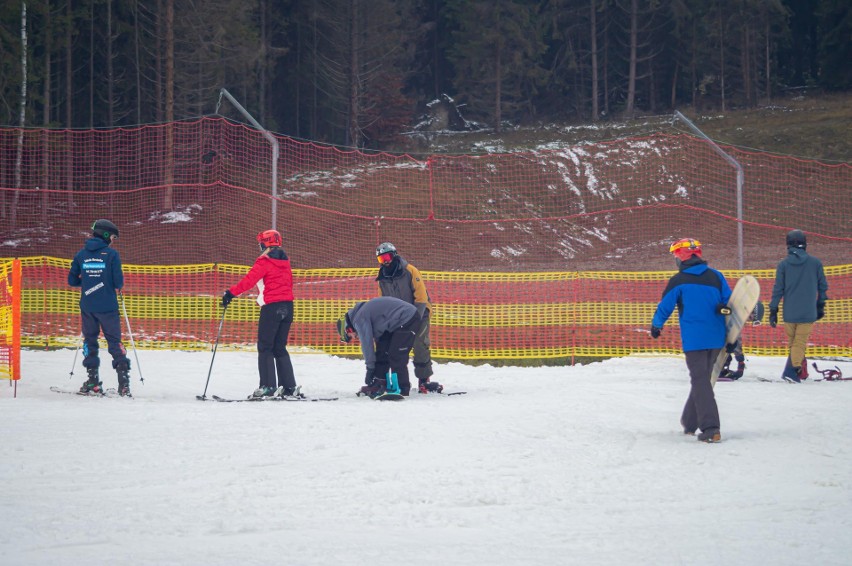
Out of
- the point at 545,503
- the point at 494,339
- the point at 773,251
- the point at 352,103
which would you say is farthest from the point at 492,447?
the point at 352,103

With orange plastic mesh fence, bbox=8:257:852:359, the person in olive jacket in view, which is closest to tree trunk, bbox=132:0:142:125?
orange plastic mesh fence, bbox=8:257:852:359

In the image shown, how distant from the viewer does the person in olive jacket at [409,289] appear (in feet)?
36.3

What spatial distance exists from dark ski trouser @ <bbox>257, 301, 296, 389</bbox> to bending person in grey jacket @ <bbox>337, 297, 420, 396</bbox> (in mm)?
594

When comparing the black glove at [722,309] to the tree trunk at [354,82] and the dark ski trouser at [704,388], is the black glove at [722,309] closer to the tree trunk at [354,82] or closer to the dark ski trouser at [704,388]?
the dark ski trouser at [704,388]

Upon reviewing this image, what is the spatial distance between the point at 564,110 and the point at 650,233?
22.8m

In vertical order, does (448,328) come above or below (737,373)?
above

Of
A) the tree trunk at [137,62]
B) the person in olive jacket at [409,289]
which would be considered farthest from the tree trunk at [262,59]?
the person in olive jacket at [409,289]

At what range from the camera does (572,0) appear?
2376 inches

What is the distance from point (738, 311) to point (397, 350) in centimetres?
369

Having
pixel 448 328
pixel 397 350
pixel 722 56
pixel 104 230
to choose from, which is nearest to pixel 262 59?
pixel 722 56

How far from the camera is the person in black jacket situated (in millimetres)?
10453

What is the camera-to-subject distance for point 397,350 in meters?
10.4

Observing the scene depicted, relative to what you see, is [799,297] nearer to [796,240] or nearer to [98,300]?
[796,240]

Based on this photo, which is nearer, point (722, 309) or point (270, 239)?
point (722, 309)
